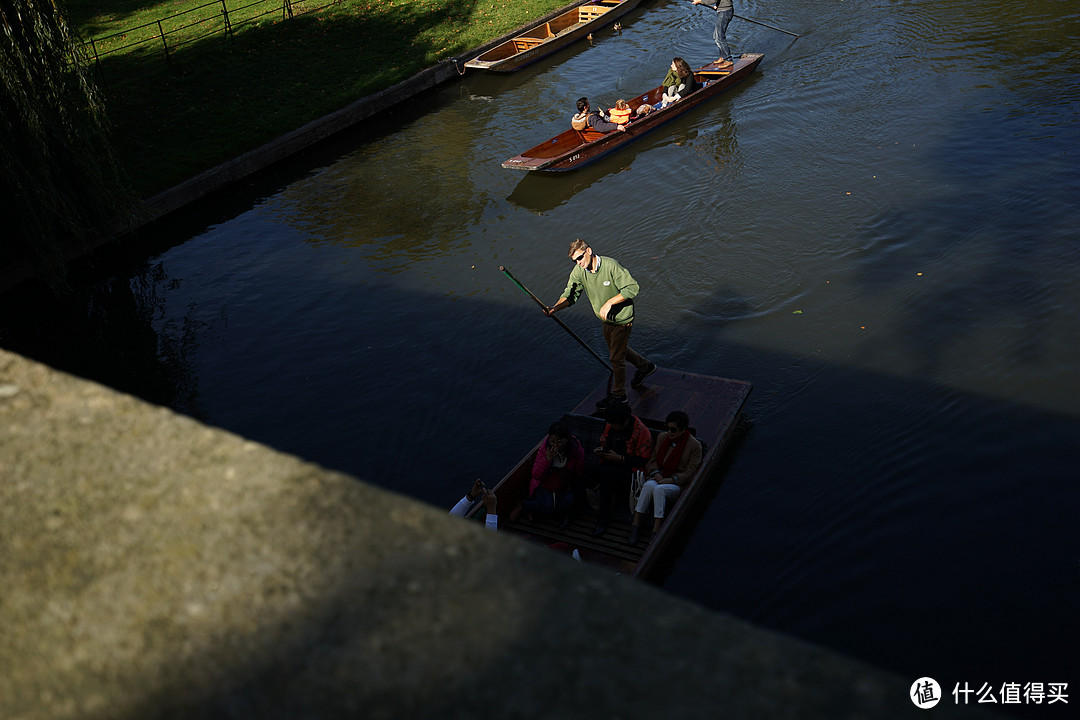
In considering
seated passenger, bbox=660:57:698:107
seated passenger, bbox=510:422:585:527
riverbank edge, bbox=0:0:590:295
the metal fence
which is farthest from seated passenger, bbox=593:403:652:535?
the metal fence

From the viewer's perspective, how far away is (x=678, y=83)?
19.0 metres

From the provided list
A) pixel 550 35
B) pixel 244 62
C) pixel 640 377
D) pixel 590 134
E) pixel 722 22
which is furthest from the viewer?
pixel 550 35

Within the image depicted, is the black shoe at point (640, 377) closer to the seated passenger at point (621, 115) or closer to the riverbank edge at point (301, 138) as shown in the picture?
the seated passenger at point (621, 115)

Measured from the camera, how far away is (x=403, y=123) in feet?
69.1

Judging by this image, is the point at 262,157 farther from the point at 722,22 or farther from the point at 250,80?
the point at 722,22

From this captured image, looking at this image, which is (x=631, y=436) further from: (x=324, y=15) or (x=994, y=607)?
(x=324, y=15)

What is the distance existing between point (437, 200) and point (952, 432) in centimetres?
1043

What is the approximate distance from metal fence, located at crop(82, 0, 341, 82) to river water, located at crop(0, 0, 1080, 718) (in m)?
6.07

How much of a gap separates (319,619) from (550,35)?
2572cm

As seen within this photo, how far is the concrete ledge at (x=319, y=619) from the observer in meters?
1.71

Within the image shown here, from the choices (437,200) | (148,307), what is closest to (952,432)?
(437,200)

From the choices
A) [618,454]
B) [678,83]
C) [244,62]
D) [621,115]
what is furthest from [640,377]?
[244,62]

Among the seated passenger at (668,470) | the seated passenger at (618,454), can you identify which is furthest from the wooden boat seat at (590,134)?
the seated passenger at (668,470)

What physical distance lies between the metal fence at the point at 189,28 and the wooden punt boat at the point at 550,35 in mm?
5865
